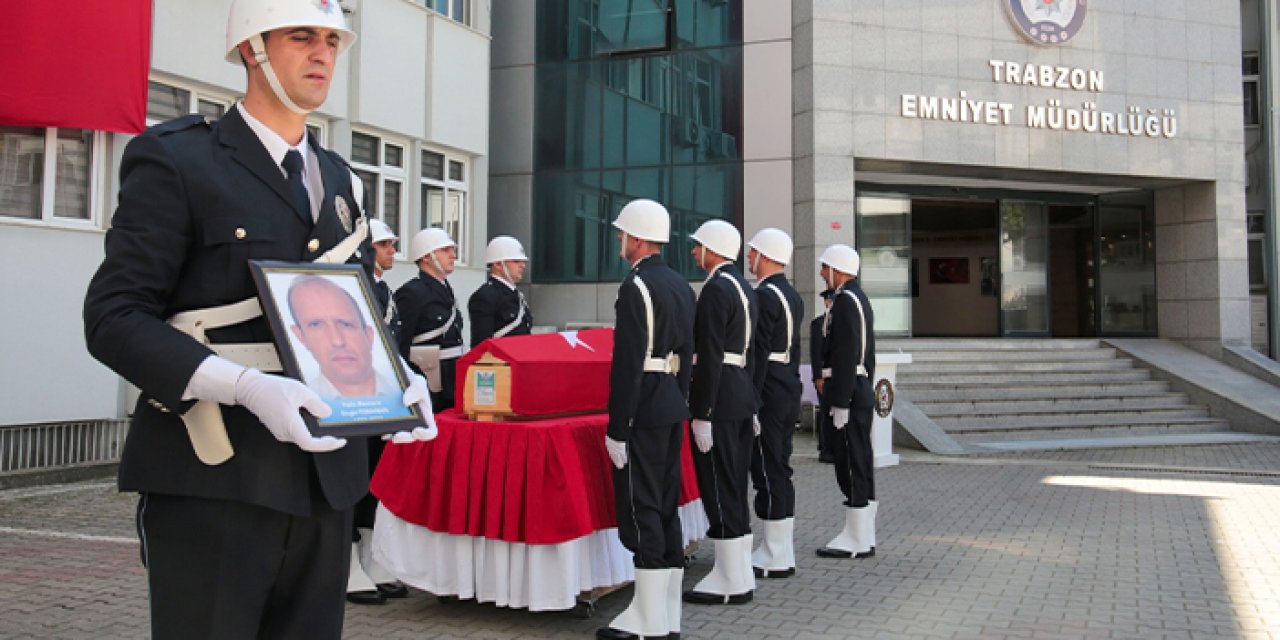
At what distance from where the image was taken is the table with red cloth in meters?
5.64

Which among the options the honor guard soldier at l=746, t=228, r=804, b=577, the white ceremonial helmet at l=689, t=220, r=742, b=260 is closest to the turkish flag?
the white ceremonial helmet at l=689, t=220, r=742, b=260

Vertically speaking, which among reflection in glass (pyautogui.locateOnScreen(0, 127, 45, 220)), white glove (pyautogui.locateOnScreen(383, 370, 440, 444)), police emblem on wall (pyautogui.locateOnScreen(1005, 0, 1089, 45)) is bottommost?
white glove (pyautogui.locateOnScreen(383, 370, 440, 444))

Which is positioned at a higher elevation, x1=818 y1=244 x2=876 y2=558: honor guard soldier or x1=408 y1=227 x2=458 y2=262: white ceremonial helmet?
x1=408 y1=227 x2=458 y2=262: white ceremonial helmet

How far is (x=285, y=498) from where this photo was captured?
7.36 ft

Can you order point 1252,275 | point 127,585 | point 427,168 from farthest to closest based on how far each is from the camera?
point 1252,275 < point 427,168 < point 127,585

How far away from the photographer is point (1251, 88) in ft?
85.5

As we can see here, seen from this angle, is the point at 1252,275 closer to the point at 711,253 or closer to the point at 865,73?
the point at 865,73

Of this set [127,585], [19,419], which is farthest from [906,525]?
[19,419]

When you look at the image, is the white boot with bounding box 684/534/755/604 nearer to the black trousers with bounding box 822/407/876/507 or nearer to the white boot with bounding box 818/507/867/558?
the white boot with bounding box 818/507/867/558

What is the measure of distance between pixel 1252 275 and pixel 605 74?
1709 centimetres

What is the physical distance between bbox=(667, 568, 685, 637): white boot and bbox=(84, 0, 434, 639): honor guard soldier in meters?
3.35

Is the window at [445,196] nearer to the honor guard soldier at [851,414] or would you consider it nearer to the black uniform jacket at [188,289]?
the honor guard soldier at [851,414]

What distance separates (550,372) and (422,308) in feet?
5.98

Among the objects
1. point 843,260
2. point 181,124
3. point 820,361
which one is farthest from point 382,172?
point 181,124
